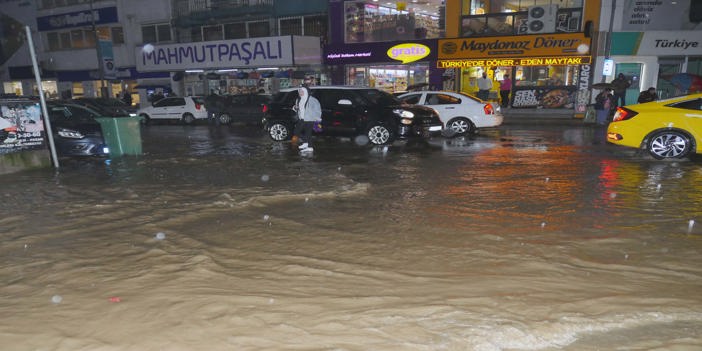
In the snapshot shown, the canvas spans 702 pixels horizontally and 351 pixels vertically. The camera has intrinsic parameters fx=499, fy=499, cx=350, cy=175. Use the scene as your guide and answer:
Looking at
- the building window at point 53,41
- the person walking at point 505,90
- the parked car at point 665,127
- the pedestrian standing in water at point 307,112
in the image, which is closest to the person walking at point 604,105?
the person walking at point 505,90

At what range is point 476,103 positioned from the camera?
1537 cm

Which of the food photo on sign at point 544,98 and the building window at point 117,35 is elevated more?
the building window at point 117,35

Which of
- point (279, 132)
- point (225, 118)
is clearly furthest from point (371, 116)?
point (225, 118)

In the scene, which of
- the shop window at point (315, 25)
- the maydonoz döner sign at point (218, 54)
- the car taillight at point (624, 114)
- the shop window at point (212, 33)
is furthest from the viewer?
the shop window at point (212, 33)

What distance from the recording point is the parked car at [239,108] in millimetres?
22234

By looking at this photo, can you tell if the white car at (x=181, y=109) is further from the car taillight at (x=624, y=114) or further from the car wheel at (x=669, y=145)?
the car wheel at (x=669, y=145)

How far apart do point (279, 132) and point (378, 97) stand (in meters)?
3.30

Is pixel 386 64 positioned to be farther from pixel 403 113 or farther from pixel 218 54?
pixel 403 113

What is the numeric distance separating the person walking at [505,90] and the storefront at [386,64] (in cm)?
303

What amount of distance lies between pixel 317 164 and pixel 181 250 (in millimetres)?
5593

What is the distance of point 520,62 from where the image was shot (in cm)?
2281

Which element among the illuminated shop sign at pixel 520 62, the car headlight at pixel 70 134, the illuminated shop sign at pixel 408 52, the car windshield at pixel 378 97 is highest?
the illuminated shop sign at pixel 408 52

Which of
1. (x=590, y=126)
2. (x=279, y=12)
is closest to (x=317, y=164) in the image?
(x=590, y=126)

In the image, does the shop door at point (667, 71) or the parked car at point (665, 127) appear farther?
the shop door at point (667, 71)
